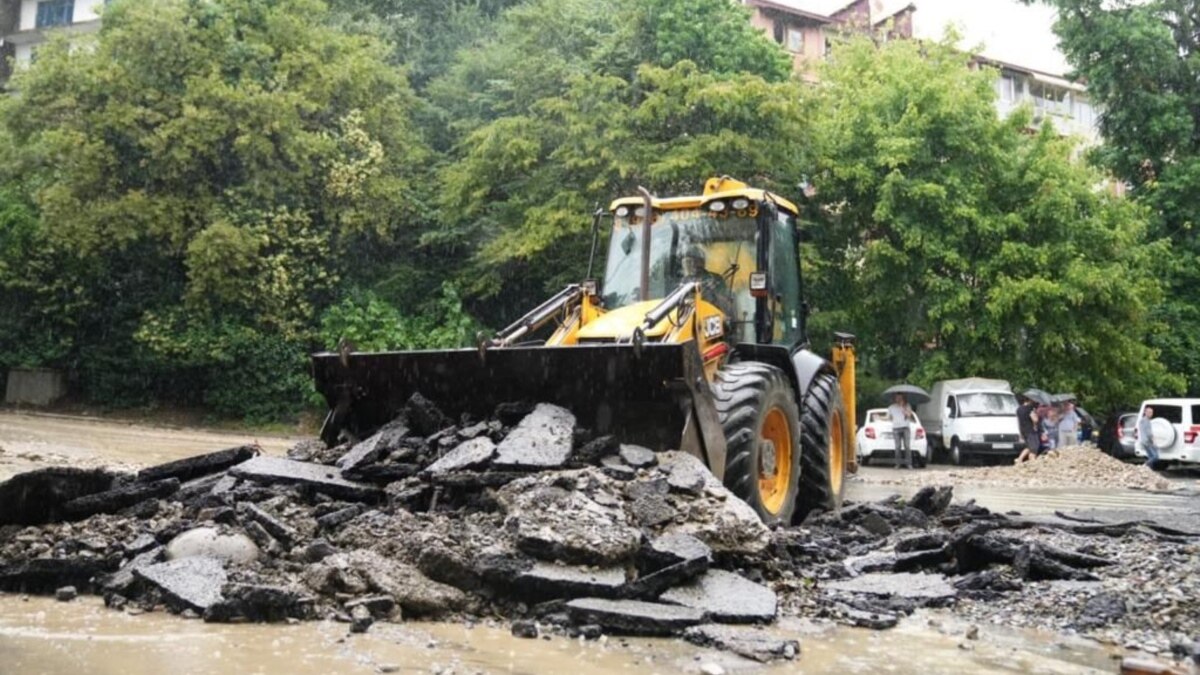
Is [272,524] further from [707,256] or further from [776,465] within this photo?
[707,256]

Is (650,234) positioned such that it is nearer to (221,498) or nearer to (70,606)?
(221,498)

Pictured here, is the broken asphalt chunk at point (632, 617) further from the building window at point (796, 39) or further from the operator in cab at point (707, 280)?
the building window at point (796, 39)

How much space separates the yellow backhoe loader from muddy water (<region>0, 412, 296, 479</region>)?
20.7ft

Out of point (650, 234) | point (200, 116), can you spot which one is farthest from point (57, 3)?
point (650, 234)

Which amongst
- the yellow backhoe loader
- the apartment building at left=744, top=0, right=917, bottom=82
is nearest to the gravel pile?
the yellow backhoe loader

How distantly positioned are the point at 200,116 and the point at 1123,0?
1029 inches

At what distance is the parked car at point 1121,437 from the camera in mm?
26891

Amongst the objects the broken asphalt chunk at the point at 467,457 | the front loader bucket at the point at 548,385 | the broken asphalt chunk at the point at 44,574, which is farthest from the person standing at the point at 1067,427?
the broken asphalt chunk at the point at 44,574

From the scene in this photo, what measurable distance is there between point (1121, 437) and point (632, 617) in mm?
25101

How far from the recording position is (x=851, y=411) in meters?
11.8

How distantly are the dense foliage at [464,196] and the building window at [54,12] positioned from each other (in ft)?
77.1

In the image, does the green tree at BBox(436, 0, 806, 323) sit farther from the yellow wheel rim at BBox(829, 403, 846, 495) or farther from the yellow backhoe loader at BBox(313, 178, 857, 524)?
the yellow backhoe loader at BBox(313, 178, 857, 524)

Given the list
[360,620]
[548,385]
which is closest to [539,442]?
[548,385]

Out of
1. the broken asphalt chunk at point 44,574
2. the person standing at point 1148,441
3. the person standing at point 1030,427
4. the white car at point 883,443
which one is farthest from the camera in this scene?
the white car at point 883,443
